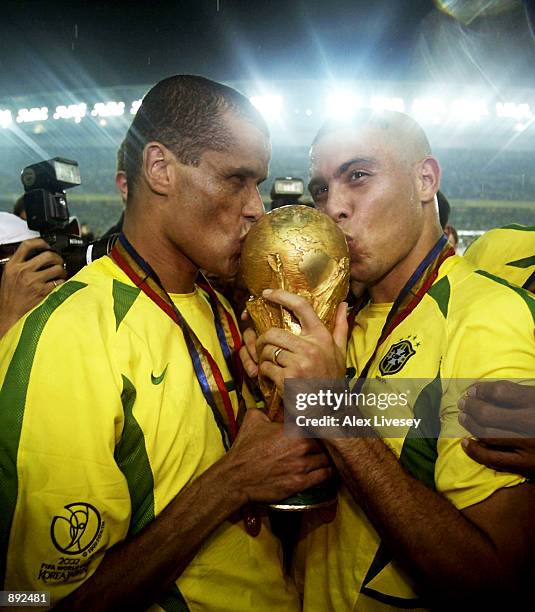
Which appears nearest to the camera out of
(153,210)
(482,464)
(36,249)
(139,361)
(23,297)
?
(482,464)

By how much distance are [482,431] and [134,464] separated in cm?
91

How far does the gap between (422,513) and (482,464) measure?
0.63ft

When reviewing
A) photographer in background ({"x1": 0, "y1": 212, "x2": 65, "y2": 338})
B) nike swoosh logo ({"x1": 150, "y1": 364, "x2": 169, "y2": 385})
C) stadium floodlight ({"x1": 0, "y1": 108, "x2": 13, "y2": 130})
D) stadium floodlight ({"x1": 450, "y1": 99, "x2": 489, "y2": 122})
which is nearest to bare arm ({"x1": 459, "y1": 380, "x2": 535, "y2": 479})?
nike swoosh logo ({"x1": 150, "y1": 364, "x2": 169, "y2": 385})

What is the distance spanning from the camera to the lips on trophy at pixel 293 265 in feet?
4.40

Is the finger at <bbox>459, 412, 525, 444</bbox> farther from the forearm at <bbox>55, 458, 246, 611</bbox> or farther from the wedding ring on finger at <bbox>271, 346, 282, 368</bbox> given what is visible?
the forearm at <bbox>55, 458, 246, 611</bbox>

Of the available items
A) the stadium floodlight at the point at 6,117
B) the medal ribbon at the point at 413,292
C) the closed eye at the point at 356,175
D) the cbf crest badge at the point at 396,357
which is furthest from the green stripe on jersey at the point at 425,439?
the stadium floodlight at the point at 6,117

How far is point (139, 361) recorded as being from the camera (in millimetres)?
1412

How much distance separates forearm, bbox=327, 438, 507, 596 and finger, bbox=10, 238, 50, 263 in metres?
1.61

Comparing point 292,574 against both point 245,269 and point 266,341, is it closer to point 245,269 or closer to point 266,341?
point 266,341

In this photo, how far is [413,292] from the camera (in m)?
1.62

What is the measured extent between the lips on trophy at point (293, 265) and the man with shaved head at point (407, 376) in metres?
0.07

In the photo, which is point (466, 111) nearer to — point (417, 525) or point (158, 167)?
point (158, 167)

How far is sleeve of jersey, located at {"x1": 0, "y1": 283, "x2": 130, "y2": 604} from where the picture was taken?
121cm

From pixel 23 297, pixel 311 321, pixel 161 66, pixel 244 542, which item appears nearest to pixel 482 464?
pixel 311 321
